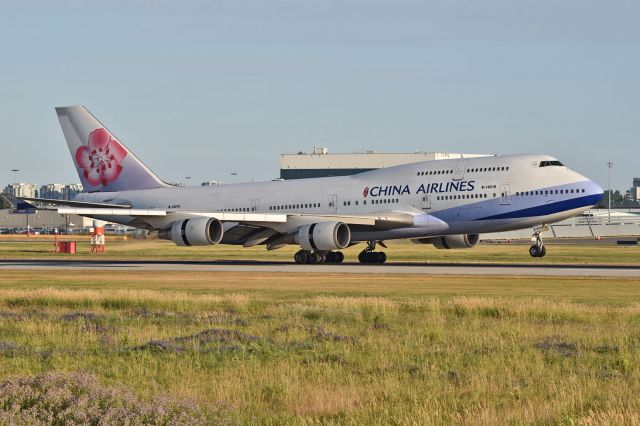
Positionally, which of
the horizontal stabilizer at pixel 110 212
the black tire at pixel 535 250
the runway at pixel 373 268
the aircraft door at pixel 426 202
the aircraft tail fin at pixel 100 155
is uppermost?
the aircraft tail fin at pixel 100 155

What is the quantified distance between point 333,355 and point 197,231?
35.4 meters

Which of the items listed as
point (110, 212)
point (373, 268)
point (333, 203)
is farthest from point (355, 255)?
point (110, 212)

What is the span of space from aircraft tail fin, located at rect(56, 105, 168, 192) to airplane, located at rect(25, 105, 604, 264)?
71 cm

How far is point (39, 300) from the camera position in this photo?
31.0 m

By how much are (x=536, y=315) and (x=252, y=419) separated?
49.5ft

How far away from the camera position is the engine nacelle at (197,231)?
2109 inches

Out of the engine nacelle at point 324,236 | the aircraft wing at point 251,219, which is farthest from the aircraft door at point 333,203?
the engine nacelle at point 324,236

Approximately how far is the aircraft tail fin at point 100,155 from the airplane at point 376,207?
27.9 inches

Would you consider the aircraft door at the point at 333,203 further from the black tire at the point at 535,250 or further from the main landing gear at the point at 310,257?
the black tire at the point at 535,250

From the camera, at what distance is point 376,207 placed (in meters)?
56.2

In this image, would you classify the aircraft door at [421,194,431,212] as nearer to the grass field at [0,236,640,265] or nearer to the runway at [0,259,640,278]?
the runway at [0,259,640,278]

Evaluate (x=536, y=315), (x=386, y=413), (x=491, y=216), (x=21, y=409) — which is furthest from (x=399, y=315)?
(x=491, y=216)

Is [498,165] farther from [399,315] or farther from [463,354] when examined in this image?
[463,354]

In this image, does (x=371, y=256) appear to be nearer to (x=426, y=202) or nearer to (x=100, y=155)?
(x=426, y=202)
